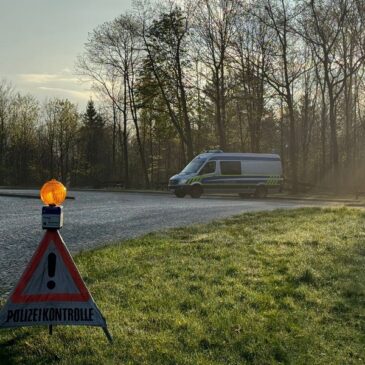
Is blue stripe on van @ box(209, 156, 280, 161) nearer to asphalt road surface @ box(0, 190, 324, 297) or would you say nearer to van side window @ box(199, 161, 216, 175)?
van side window @ box(199, 161, 216, 175)

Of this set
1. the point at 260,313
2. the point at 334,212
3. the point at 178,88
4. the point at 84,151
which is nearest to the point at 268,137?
the point at 178,88

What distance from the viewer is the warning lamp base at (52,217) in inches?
157

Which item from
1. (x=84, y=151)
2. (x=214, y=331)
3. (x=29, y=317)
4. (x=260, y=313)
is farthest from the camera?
(x=84, y=151)

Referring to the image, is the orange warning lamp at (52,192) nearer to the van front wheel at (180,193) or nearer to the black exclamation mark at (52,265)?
the black exclamation mark at (52,265)

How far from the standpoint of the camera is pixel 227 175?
29.5 meters

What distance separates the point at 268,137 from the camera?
51.7 metres

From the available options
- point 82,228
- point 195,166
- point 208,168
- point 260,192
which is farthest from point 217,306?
point 260,192

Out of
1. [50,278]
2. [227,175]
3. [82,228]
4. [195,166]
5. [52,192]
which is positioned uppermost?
[195,166]

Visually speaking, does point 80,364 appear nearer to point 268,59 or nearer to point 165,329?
point 165,329

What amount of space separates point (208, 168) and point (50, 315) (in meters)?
25.2

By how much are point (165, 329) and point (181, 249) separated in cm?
386

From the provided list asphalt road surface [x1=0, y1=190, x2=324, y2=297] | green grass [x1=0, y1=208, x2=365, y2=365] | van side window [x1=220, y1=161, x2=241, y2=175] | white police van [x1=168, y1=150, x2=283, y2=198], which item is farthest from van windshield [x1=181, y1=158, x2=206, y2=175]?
green grass [x1=0, y1=208, x2=365, y2=365]

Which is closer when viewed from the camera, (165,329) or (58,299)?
(58,299)

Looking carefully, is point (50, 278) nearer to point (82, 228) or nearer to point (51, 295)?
point (51, 295)
